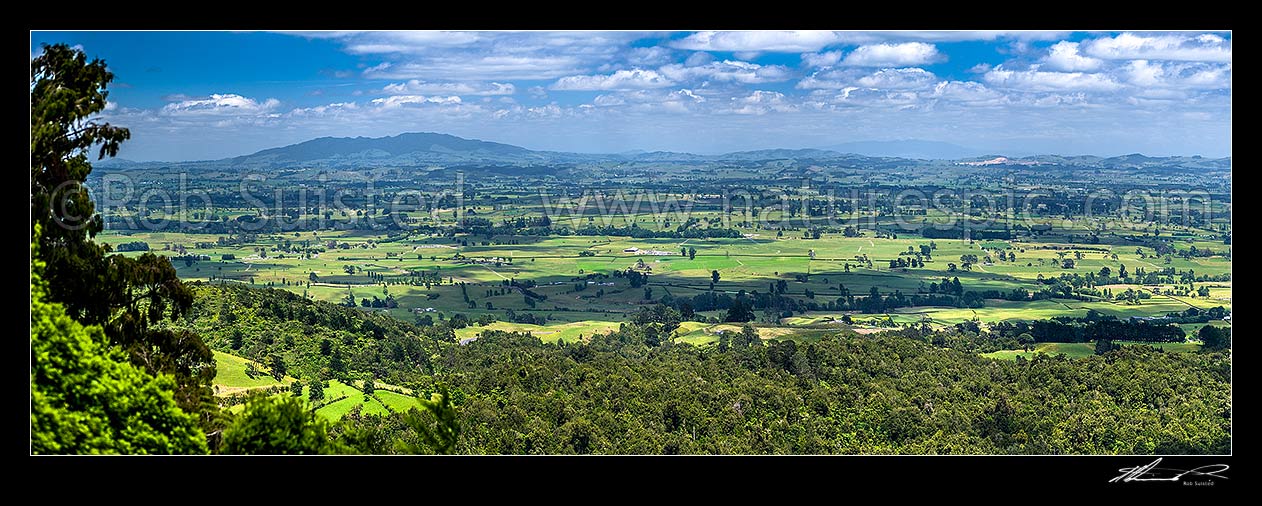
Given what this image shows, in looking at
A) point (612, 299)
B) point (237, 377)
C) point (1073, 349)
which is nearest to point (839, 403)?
point (1073, 349)

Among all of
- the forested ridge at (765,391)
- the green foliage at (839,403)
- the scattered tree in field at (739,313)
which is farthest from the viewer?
the scattered tree in field at (739,313)

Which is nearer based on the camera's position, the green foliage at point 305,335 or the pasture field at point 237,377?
the pasture field at point 237,377

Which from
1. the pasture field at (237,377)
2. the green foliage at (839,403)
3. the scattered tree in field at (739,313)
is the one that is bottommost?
the green foliage at (839,403)

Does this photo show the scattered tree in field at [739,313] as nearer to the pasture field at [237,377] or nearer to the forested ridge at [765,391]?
the forested ridge at [765,391]

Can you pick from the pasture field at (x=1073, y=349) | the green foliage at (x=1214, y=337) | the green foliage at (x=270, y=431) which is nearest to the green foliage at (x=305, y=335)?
the green foliage at (x=270, y=431)
